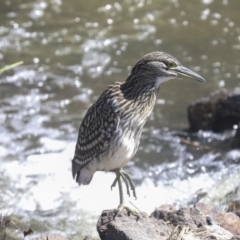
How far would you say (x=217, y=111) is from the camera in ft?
23.3

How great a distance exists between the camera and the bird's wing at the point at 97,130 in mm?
4113

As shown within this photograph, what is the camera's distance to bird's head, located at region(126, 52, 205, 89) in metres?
3.99

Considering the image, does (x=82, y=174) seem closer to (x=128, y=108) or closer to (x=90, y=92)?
(x=128, y=108)

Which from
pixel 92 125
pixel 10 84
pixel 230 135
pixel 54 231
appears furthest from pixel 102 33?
pixel 92 125

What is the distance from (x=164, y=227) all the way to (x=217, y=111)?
11.6ft

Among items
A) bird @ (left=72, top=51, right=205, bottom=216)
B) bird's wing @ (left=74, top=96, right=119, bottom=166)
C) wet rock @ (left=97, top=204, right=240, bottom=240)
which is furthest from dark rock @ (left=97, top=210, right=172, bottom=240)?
bird's wing @ (left=74, top=96, right=119, bottom=166)

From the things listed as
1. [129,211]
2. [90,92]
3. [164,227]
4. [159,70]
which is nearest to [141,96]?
[159,70]

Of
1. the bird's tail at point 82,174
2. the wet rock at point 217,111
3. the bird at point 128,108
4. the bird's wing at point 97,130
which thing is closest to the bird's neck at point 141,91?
the bird at point 128,108

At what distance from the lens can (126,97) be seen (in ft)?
13.5

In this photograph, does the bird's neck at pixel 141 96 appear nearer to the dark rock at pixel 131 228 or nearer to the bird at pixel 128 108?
the bird at pixel 128 108

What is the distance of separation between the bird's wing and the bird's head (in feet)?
0.84

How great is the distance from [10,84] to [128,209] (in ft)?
15.6

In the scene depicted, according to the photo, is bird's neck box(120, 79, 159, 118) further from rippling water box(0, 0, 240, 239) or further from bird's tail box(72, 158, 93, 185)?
rippling water box(0, 0, 240, 239)

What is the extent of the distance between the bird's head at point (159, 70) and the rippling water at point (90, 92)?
1.83m
